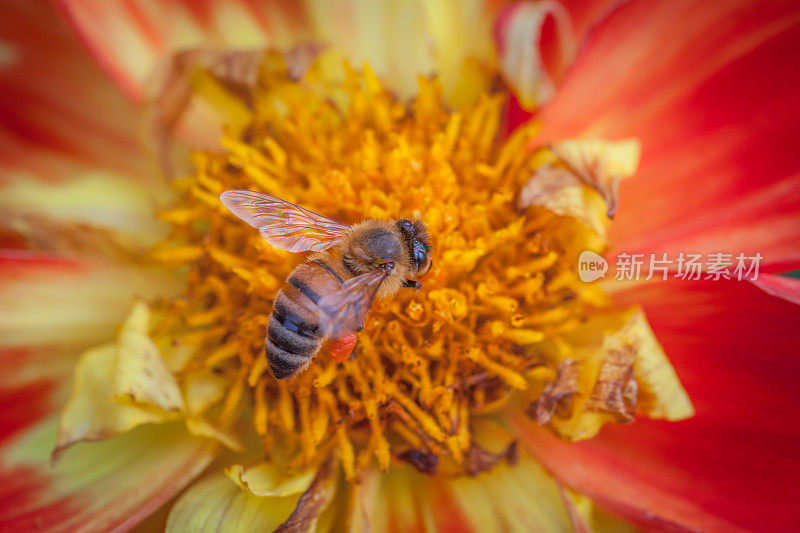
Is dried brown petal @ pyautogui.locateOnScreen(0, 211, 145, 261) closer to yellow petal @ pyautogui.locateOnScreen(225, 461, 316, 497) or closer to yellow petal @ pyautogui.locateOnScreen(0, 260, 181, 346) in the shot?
yellow petal @ pyautogui.locateOnScreen(0, 260, 181, 346)

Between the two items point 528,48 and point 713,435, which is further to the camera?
point 528,48

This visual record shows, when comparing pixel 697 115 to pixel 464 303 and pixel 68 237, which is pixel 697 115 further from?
pixel 68 237

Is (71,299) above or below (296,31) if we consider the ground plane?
below

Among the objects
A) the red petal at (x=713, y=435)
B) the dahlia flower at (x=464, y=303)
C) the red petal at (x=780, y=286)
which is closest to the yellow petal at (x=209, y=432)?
the dahlia flower at (x=464, y=303)

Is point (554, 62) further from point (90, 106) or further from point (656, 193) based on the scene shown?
point (90, 106)

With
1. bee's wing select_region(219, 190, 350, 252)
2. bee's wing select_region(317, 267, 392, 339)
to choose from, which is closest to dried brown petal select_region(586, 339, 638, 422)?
bee's wing select_region(317, 267, 392, 339)

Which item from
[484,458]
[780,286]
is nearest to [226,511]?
[484,458]

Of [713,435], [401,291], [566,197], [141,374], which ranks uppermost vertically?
[566,197]
